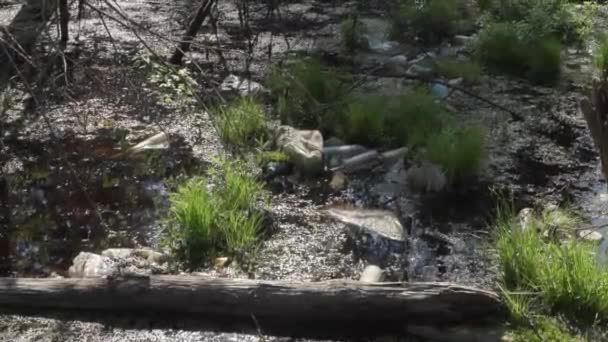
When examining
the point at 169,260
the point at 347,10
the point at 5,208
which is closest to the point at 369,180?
the point at 169,260

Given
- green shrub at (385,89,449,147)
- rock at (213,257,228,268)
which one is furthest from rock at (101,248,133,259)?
green shrub at (385,89,449,147)

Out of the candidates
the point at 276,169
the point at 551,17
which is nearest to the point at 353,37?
the point at 551,17

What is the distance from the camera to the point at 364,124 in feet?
19.7

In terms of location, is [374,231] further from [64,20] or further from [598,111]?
[64,20]

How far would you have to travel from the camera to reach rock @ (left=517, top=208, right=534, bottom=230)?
4.62m

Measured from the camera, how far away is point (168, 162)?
229 inches

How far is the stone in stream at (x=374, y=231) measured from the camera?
4824mm

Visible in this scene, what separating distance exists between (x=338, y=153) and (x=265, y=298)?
2.05 m

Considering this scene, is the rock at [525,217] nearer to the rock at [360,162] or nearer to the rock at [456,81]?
the rock at [360,162]

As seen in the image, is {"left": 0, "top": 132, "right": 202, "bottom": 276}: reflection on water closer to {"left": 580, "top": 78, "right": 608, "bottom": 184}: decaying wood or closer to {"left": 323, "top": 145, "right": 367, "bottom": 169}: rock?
{"left": 323, "top": 145, "right": 367, "bottom": 169}: rock

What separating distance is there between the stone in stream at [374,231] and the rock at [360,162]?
0.56 m

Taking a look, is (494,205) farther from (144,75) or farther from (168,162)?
(144,75)

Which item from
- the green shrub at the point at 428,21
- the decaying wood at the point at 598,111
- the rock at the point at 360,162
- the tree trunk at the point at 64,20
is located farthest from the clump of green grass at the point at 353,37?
the decaying wood at the point at 598,111

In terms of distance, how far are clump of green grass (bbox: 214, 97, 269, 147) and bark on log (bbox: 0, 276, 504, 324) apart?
188 cm
